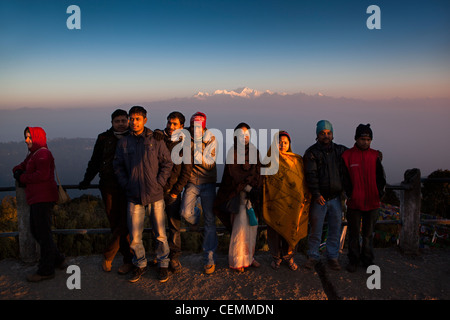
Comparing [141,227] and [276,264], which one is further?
[276,264]

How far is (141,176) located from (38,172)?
1.24 meters

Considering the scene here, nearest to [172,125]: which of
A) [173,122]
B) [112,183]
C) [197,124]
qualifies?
[173,122]

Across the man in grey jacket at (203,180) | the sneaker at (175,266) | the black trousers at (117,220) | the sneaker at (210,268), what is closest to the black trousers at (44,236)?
the black trousers at (117,220)

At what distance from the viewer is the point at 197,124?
376 cm

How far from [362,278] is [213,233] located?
1.90 metres

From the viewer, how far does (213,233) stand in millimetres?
3932

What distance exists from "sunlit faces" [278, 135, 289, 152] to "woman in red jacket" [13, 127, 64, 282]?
2866 millimetres

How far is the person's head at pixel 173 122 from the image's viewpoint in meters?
3.80

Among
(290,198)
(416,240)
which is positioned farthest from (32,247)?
(416,240)

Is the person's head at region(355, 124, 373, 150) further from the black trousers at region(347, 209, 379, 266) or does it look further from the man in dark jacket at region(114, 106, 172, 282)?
the man in dark jacket at region(114, 106, 172, 282)

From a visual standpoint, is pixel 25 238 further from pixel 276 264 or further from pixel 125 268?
pixel 276 264

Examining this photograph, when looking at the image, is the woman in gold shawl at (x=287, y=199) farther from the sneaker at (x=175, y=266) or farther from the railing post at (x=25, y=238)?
the railing post at (x=25, y=238)

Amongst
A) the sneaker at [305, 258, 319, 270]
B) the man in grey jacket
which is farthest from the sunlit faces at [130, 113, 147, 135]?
the sneaker at [305, 258, 319, 270]
